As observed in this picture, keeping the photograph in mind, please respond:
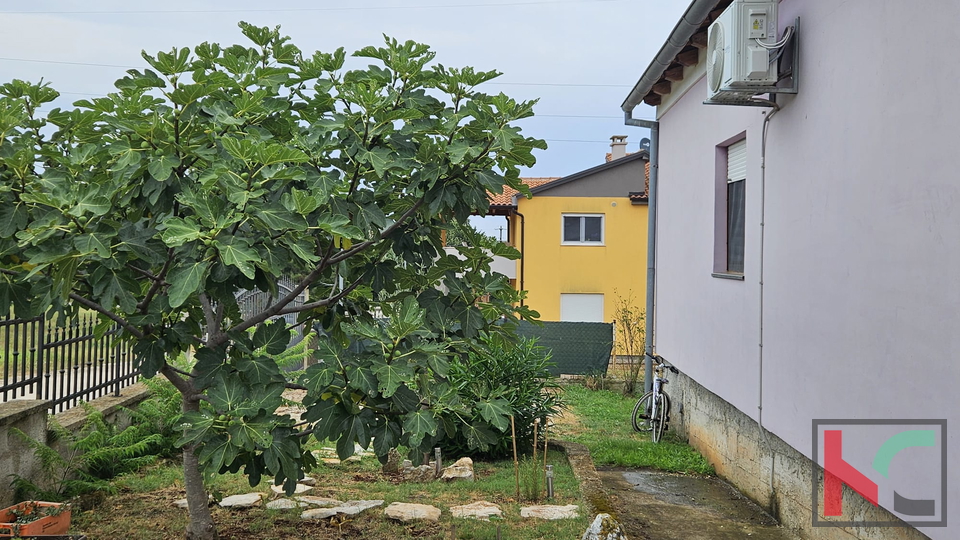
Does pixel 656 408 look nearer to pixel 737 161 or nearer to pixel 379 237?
pixel 737 161

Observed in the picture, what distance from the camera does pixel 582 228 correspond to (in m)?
25.7

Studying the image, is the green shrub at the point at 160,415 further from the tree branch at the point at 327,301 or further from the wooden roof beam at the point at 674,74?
the wooden roof beam at the point at 674,74

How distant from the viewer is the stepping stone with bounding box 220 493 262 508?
20.3 ft

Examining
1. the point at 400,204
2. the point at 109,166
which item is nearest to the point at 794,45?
the point at 400,204

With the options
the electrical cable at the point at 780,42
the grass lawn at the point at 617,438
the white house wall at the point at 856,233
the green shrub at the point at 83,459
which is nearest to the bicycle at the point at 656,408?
the grass lawn at the point at 617,438

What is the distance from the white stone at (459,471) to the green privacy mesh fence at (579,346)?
10529mm

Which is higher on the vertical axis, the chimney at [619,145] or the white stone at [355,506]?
the chimney at [619,145]

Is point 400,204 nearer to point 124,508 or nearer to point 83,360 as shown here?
point 124,508

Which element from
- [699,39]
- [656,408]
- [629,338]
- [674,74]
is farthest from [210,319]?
[629,338]

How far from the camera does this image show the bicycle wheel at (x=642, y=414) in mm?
11195

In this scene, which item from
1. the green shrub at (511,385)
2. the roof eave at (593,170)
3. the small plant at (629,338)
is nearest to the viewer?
the green shrub at (511,385)

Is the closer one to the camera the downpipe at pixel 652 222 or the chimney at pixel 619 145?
the downpipe at pixel 652 222

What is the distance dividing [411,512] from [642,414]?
6165 millimetres

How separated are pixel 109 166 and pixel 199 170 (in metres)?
0.61
